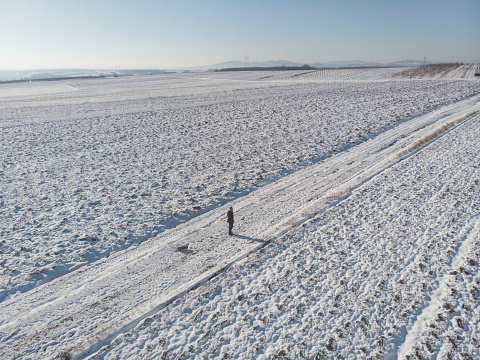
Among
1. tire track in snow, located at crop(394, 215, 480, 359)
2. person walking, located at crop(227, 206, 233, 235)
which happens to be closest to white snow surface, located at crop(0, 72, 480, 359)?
tire track in snow, located at crop(394, 215, 480, 359)

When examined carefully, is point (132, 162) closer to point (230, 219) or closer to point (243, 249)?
point (230, 219)

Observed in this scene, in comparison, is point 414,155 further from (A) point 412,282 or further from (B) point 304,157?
(A) point 412,282

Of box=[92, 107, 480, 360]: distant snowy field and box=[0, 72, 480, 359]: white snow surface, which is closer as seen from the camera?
box=[92, 107, 480, 360]: distant snowy field

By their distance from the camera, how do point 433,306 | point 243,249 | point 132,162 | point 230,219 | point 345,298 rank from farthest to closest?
point 132,162 < point 230,219 < point 243,249 < point 345,298 < point 433,306

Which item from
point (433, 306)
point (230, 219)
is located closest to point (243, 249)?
point (230, 219)

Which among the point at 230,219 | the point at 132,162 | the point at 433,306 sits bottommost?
the point at 433,306

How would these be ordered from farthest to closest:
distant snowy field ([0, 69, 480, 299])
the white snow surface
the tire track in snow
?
distant snowy field ([0, 69, 480, 299]), the white snow surface, the tire track in snow

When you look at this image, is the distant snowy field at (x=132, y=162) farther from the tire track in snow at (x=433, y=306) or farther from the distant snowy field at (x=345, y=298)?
the tire track in snow at (x=433, y=306)

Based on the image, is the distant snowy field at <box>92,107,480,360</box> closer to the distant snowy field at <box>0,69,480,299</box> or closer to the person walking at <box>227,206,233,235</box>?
the person walking at <box>227,206,233,235</box>
